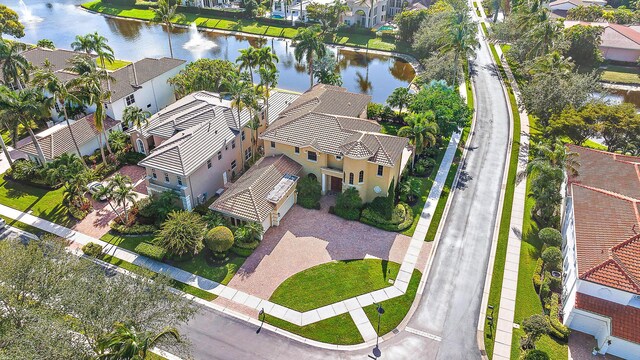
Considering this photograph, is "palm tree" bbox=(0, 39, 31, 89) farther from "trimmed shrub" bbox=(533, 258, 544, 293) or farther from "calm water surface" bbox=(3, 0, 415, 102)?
"trimmed shrub" bbox=(533, 258, 544, 293)

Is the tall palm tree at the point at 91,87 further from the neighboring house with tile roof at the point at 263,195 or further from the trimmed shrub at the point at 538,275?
the trimmed shrub at the point at 538,275

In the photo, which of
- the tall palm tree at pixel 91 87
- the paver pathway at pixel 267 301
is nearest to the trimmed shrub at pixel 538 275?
the paver pathway at pixel 267 301

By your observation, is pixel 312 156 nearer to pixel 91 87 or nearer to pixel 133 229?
pixel 133 229

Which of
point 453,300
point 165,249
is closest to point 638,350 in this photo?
point 453,300

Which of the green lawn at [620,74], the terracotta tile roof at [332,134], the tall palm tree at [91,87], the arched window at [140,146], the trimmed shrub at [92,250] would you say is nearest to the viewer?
the trimmed shrub at [92,250]

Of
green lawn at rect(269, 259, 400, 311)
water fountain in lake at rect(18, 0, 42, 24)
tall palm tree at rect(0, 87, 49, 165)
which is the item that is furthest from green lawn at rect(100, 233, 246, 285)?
water fountain in lake at rect(18, 0, 42, 24)

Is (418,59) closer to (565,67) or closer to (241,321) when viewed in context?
(565,67)
